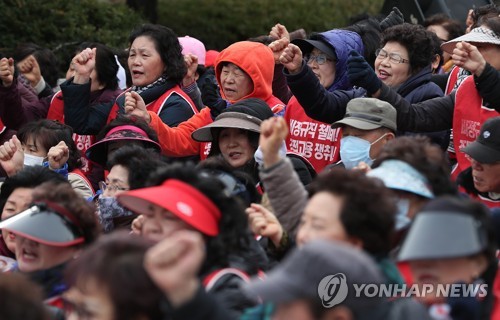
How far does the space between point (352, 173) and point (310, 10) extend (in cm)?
1185

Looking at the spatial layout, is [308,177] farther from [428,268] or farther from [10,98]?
[10,98]

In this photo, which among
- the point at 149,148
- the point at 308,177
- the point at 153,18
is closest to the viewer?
the point at 308,177

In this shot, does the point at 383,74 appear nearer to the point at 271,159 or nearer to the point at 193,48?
the point at 271,159

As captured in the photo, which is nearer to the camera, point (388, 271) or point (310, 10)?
point (388, 271)

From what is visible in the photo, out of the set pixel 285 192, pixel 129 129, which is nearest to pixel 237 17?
pixel 129 129

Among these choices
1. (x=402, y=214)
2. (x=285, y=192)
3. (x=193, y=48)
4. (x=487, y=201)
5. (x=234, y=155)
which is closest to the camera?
(x=402, y=214)

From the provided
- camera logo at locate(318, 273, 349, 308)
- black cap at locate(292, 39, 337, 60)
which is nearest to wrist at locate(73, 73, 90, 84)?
black cap at locate(292, 39, 337, 60)

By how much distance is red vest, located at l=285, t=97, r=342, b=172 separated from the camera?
22.4ft

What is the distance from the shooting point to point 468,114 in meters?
6.37

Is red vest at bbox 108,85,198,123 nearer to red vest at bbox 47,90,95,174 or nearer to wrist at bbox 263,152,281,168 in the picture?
red vest at bbox 47,90,95,174

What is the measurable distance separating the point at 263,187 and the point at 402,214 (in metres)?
1.50

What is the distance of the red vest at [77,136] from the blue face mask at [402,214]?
359cm

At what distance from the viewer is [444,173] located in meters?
4.58

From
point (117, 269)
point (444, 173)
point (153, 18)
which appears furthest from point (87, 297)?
point (153, 18)
